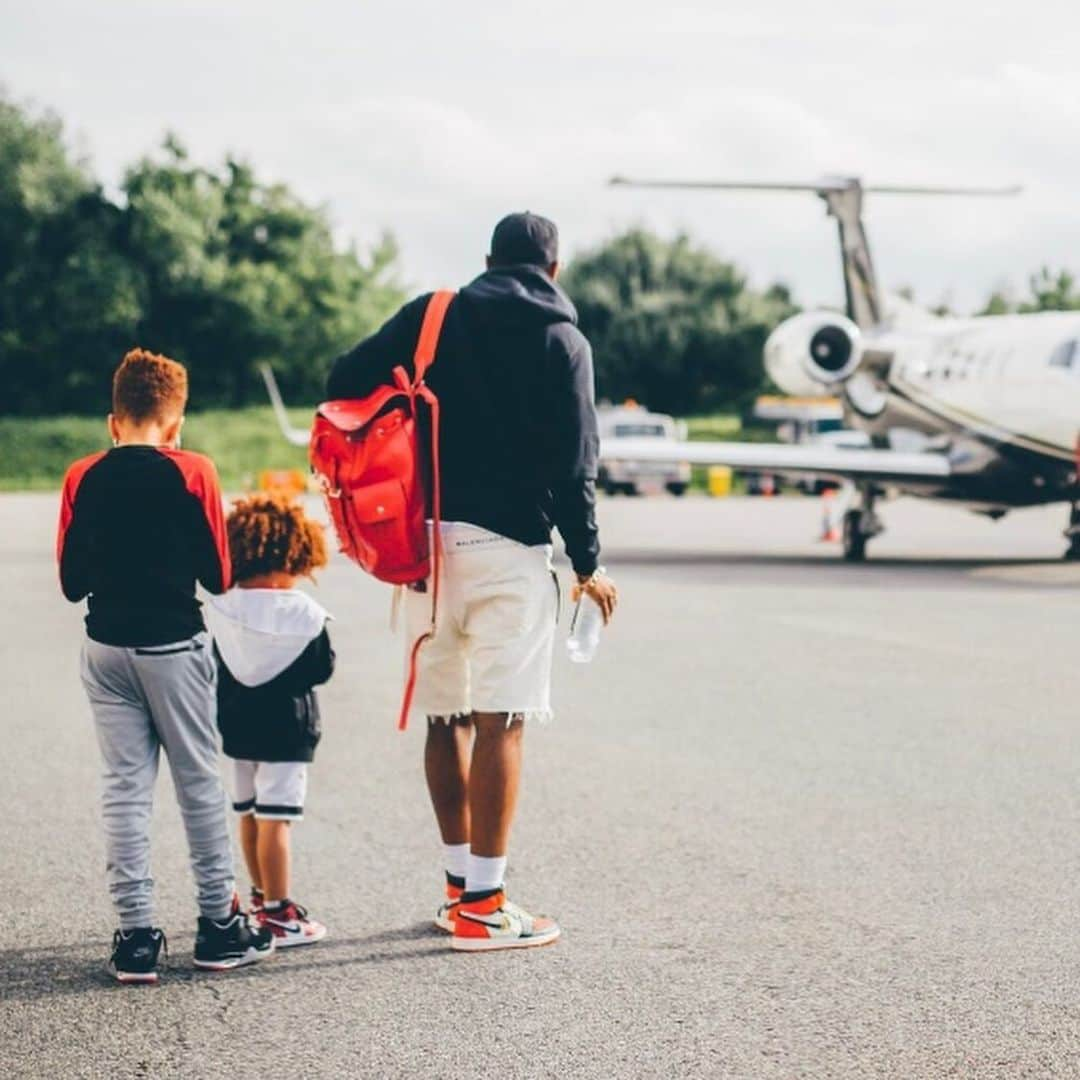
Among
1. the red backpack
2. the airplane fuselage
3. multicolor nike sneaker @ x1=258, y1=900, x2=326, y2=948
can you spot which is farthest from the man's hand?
the airplane fuselage

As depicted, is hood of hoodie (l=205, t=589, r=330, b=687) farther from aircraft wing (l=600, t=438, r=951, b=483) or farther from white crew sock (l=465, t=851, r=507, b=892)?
aircraft wing (l=600, t=438, r=951, b=483)

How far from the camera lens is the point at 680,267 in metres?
76.8

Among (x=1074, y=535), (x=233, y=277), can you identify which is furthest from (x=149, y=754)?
(x=233, y=277)

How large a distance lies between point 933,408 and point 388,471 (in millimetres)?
18797

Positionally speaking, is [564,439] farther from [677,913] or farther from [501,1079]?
[501,1079]

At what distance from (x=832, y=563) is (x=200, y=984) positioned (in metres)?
17.1

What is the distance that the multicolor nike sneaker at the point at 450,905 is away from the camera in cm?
508

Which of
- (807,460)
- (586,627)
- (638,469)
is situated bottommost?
(638,469)

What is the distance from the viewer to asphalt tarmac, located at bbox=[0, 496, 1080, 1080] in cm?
406

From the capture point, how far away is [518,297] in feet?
16.5

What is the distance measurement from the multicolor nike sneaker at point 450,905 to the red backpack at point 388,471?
1.73 ft

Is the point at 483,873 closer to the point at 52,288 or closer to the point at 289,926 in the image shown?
the point at 289,926

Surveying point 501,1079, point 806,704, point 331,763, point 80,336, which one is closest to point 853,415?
point 806,704

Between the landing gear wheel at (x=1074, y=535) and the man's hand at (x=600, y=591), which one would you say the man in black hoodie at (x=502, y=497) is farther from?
the landing gear wheel at (x=1074, y=535)
